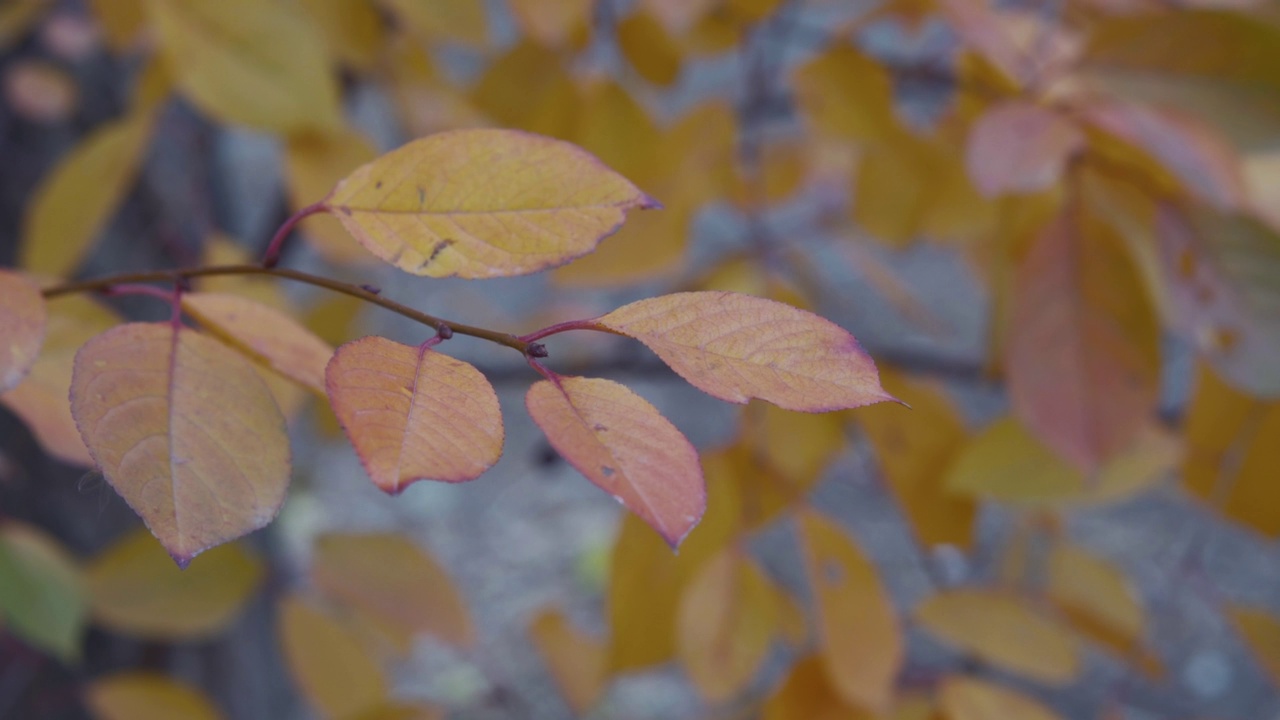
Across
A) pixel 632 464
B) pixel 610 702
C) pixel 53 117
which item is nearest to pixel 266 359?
pixel 632 464

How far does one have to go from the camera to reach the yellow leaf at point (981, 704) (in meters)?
0.63

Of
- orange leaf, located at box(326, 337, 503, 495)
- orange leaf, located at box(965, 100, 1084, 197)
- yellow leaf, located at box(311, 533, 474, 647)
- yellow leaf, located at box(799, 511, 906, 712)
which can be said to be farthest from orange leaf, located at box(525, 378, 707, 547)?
yellow leaf, located at box(311, 533, 474, 647)

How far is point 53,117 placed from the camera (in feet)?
3.59

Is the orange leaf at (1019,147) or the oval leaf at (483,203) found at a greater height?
the oval leaf at (483,203)

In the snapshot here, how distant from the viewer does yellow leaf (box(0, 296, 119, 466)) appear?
0.37 meters

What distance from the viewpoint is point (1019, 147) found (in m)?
0.50

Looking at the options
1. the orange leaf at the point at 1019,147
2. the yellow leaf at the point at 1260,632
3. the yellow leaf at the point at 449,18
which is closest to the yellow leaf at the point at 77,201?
the yellow leaf at the point at 449,18

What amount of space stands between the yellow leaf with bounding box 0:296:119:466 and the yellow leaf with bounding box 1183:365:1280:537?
2.11ft

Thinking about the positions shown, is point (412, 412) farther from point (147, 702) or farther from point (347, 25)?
point (147, 702)

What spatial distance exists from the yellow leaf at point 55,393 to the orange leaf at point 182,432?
1.8 inches

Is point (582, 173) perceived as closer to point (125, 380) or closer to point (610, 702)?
point (125, 380)

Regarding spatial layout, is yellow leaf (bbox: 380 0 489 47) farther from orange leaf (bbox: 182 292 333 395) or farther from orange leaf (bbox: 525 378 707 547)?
orange leaf (bbox: 525 378 707 547)

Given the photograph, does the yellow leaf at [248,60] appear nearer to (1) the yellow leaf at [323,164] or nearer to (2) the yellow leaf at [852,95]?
(1) the yellow leaf at [323,164]

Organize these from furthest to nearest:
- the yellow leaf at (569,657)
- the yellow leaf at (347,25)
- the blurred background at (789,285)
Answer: the yellow leaf at (569,657)
the yellow leaf at (347,25)
the blurred background at (789,285)
